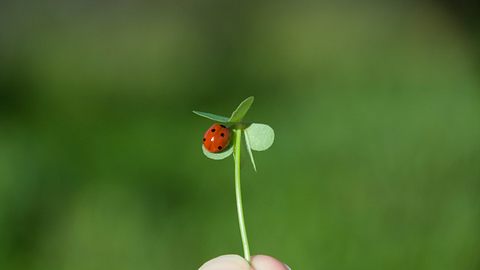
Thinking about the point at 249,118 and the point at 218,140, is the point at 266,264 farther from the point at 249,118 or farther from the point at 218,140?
the point at 249,118

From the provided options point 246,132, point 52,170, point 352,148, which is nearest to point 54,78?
point 52,170

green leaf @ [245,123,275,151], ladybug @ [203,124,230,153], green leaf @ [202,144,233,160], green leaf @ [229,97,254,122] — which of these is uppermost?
green leaf @ [229,97,254,122]

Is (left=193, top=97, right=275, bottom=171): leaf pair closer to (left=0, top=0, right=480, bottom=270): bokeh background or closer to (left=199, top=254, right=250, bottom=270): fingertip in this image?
(left=199, top=254, right=250, bottom=270): fingertip

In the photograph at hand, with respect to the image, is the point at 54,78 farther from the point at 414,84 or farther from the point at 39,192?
the point at 414,84

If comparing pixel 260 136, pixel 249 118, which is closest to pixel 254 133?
pixel 260 136

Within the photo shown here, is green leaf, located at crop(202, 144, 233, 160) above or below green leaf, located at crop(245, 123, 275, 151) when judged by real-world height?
below

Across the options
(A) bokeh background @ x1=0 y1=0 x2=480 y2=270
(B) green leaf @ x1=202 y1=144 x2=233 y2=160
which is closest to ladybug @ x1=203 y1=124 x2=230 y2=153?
(B) green leaf @ x1=202 y1=144 x2=233 y2=160

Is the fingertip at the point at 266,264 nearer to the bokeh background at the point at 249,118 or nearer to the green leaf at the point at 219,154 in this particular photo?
the green leaf at the point at 219,154
